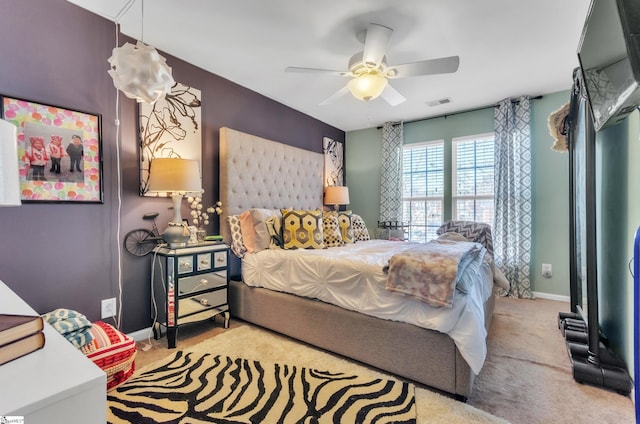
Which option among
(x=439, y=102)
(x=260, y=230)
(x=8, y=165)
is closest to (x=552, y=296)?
(x=439, y=102)

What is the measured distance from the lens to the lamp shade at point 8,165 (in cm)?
82

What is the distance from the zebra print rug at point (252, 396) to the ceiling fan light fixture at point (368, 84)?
2.14 m

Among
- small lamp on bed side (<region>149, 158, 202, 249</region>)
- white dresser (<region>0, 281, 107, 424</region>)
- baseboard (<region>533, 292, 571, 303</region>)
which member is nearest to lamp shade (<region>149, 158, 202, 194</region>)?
small lamp on bed side (<region>149, 158, 202, 249</region>)

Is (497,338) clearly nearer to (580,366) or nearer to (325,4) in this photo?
(580,366)

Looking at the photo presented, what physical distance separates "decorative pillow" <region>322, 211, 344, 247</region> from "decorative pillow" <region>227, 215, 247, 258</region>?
0.85 m

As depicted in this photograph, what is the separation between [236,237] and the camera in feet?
9.72

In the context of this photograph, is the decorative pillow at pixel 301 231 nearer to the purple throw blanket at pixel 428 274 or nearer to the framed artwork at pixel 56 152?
the purple throw blanket at pixel 428 274

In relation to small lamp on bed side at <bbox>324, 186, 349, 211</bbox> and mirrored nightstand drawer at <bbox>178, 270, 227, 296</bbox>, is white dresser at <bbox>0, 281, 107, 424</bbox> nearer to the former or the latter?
mirrored nightstand drawer at <bbox>178, 270, 227, 296</bbox>

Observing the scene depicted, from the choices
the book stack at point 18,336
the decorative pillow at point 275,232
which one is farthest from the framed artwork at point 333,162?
the book stack at point 18,336

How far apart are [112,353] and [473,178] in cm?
441

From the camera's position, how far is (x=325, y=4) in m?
2.03

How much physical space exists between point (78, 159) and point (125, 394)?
5.39 ft

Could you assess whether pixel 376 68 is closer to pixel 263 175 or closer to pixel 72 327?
pixel 263 175

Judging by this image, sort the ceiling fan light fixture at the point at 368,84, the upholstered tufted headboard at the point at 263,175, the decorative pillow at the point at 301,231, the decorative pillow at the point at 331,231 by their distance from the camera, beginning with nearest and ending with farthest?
1. the ceiling fan light fixture at the point at 368,84
2. the decorative pillow at the point at 301,231
3. the upholstered tufted headboard at the point at 263,175
4. the decorative pillow at the point at 331,231
